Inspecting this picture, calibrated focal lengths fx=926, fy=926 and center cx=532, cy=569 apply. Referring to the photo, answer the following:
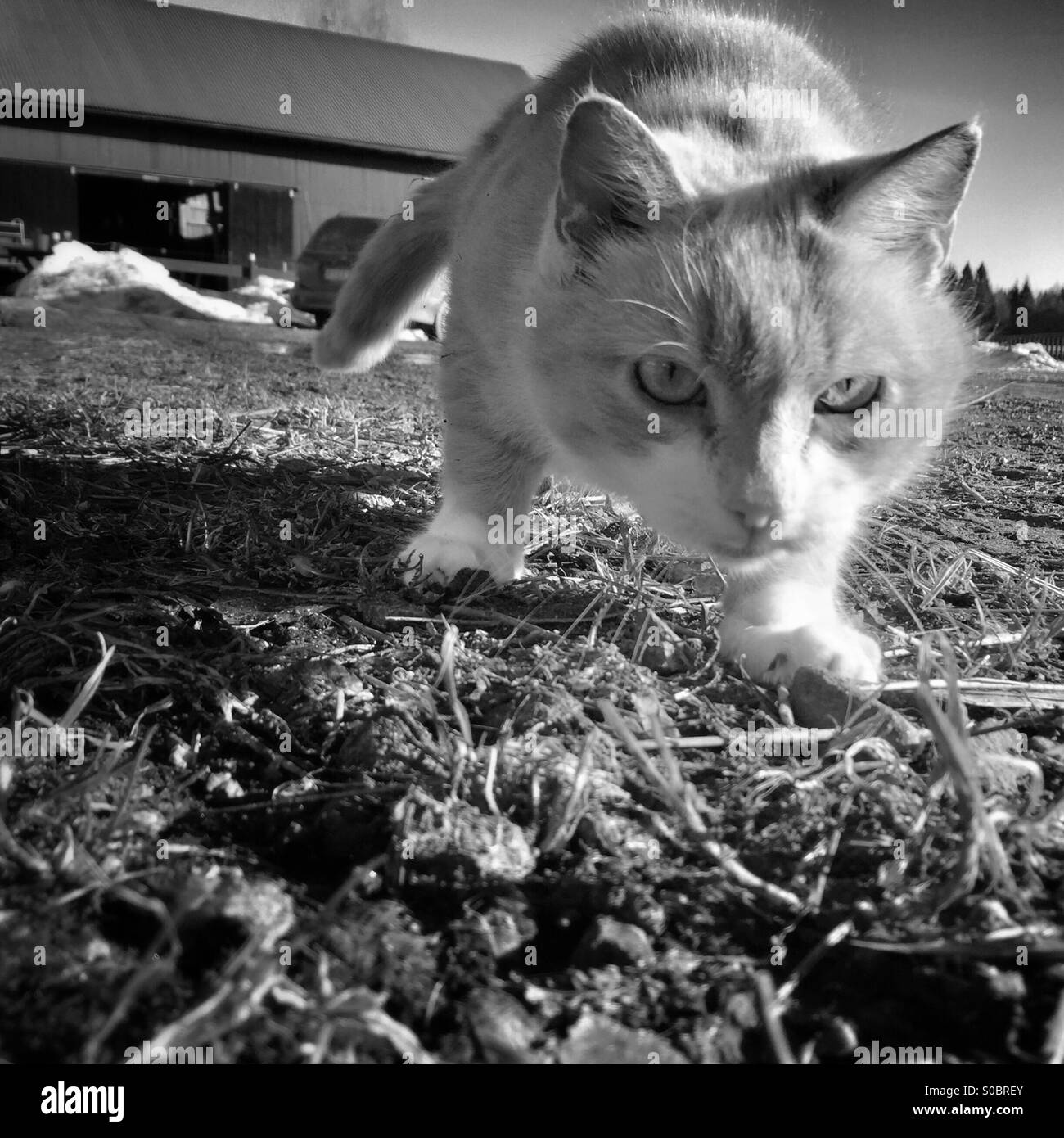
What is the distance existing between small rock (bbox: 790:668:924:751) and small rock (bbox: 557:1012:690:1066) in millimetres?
654

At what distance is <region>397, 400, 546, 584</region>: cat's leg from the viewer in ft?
6.87

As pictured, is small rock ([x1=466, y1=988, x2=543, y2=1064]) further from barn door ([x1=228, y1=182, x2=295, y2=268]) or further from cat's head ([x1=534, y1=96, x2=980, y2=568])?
barn door ([x1=228, y1=182, x2=295, y2=268])

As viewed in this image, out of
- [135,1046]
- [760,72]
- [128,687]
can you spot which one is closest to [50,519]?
[128,687]

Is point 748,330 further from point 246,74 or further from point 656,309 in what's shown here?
point 246,74

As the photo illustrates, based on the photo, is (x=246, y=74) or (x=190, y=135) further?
(x=246, y=74)

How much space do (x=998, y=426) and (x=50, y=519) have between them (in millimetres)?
4341

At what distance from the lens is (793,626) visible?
1706 mm

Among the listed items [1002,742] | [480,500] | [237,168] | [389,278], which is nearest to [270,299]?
[237,168]

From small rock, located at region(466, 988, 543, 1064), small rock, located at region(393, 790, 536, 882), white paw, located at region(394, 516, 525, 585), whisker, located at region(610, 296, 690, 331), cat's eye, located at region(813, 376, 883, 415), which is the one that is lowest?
small rock, located at region(466, 988, 543, 1064)

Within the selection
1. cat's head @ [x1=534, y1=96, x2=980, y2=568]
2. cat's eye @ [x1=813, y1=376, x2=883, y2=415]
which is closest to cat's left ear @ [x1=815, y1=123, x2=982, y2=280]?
cat's head @ [x1=534, y1=96, x2=980, y2=568]

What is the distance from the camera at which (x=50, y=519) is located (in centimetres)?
211

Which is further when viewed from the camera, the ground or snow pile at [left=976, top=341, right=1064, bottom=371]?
snow pile at [left=976, top=341, right=1064, bottom=371]

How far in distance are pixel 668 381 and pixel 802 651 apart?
0.52 metres
